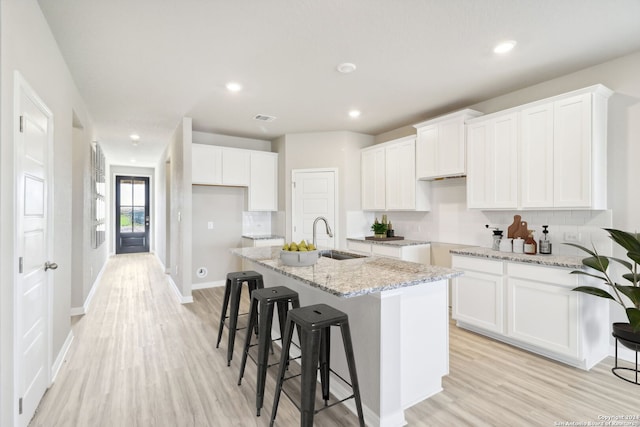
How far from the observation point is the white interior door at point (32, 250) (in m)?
1.79

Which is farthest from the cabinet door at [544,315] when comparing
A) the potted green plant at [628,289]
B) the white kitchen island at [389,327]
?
the white kitchen island at [389,327]

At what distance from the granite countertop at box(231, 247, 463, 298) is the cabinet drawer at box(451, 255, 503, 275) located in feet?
4.10

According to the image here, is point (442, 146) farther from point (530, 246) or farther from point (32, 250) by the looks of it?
point (32, 250)

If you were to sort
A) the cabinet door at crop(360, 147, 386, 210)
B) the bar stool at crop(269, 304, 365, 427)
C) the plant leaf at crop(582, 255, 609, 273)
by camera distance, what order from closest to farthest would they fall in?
the bar stool at crop(269, 304, 365, 427) < the plant leaf at crop(582, 255, 609, 273) < the cabinet door at crop(360, 147, 386, 210)

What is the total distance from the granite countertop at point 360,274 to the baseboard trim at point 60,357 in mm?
1822

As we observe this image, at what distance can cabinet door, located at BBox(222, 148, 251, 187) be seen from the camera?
209 inches

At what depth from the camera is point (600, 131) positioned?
2846 mm

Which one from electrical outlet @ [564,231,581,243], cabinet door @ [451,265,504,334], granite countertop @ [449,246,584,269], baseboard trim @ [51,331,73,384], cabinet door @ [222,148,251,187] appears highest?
cabinet door @ [222,148,251,187]

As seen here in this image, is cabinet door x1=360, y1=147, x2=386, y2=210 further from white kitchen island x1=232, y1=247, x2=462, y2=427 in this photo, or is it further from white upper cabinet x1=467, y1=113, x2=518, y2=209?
white kitchen island x1=232, y1=247, x2=462, y2=427

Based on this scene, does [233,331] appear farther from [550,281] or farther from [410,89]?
[410,89]

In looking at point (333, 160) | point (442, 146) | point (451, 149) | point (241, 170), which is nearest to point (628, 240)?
point (451, 149)

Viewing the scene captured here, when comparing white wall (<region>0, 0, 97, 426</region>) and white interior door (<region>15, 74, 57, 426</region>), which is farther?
white interior door (<region>15, 74, 57, 426</region>)

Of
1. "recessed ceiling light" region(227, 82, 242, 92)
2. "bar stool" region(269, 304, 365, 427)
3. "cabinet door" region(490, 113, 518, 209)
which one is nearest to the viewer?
"bar stool" region(269, 304, 365, 427)

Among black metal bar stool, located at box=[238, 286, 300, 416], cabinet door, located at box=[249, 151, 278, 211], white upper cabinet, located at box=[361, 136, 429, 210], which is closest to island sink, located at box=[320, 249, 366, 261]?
black metal bar stool, located at box=[238, 286, 300, 416]
